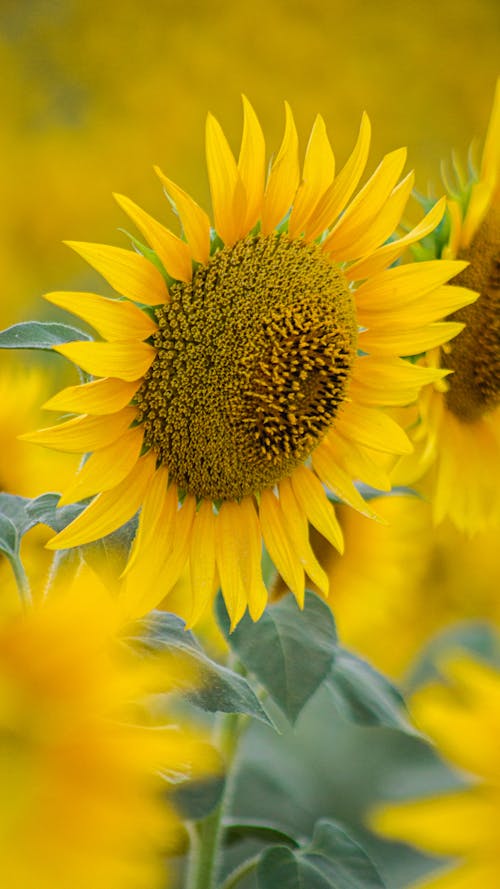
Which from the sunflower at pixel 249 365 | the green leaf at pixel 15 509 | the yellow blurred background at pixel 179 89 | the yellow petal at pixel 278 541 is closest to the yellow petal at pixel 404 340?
the sunflower at pixel 249 365

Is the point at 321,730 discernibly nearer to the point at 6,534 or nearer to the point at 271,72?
the point at 6,534

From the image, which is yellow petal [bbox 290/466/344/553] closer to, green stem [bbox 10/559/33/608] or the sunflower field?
the sunflower field

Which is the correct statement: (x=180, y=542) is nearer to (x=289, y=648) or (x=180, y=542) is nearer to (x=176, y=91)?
(x=289, y=648)

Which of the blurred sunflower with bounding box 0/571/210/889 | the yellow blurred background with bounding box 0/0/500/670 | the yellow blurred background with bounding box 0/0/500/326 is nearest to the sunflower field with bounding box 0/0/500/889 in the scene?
the blurred sunflower with bounding box 0/571/210/889

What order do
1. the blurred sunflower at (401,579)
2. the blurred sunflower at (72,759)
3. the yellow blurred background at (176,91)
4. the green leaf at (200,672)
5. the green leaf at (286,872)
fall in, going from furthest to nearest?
1. the yellow blurred background at (176,91)
2. the blurred sunflower at (401,579)
3. the green leaf at (286,872)
4. the green leaf at (200,672)
5. the blurred sunflower at (72,759)

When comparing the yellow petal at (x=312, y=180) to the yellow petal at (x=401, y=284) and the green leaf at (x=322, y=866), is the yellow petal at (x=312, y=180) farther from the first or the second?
the green leaf at (x=322, y=866)

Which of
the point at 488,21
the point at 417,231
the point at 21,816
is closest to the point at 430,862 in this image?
the point at 417,231

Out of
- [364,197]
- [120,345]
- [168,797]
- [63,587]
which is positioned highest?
[364,197]
